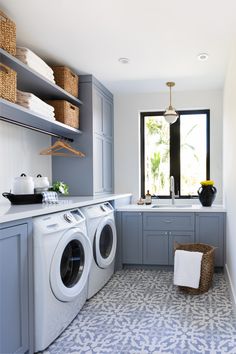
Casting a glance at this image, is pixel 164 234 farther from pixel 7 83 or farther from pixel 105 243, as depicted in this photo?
pixel 7 83

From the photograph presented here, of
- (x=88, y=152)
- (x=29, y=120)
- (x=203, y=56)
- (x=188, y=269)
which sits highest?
(x=203, y=56)

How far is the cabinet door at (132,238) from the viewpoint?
13.0 ft

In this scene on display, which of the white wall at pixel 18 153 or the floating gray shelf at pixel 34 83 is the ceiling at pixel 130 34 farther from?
the white wall at pixel 18 153

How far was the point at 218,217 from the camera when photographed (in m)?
3.77

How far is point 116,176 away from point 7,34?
2.78 m

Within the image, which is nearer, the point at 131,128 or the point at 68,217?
the point at 68,217

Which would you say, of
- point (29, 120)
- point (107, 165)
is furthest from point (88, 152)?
point (29, 120)

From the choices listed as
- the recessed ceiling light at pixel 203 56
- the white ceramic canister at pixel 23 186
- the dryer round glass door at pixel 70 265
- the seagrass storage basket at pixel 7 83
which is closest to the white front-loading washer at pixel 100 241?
the dryer round glass door at pixel 70 265

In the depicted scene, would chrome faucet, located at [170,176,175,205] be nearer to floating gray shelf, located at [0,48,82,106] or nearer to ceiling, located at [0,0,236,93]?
ceiling, located at [0,0,236,93]

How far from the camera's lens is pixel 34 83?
3049 mm

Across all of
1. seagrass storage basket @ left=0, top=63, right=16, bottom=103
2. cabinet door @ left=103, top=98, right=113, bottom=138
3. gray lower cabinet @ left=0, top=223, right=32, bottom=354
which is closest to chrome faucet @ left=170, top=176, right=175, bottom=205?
cabinet door @ left=103, top=98, right=113, bottom=138

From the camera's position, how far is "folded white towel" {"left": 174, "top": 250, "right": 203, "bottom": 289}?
3066 mm

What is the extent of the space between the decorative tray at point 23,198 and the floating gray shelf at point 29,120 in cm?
62

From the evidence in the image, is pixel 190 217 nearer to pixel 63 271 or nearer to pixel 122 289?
pixel 122 289
